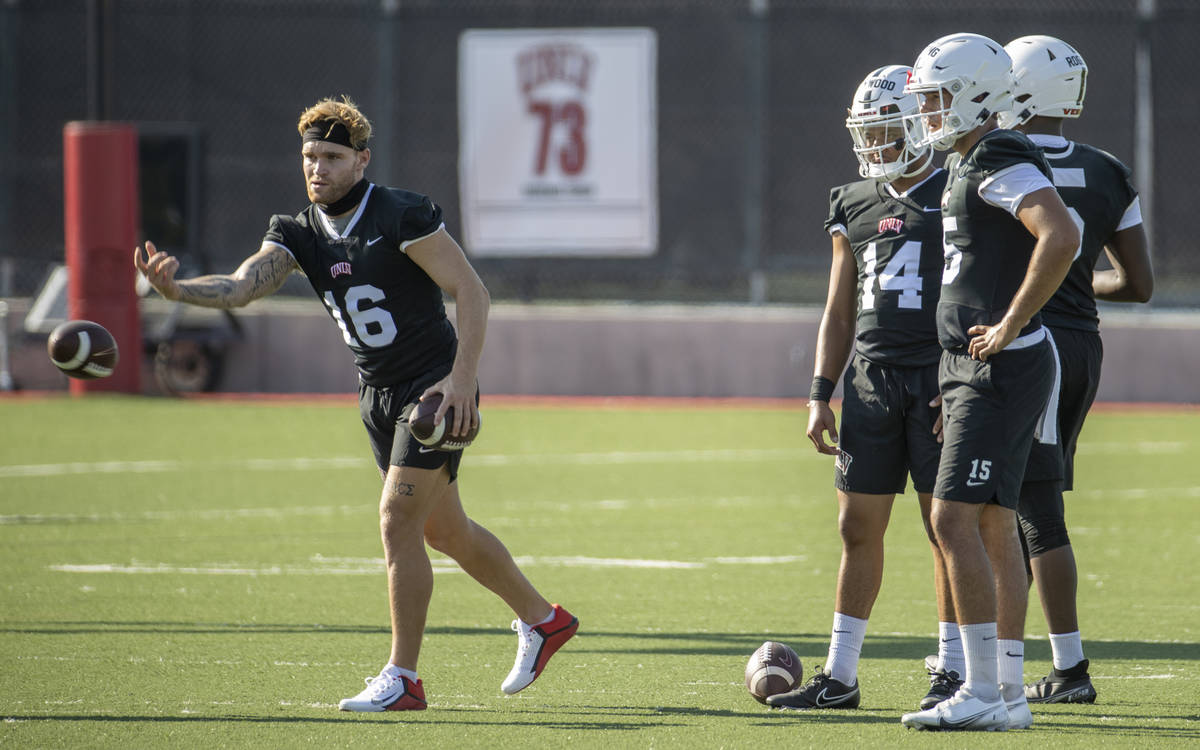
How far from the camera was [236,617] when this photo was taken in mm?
7051

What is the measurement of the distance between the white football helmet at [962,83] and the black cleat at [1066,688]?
1.86 meters

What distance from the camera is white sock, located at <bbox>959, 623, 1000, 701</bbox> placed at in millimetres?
5074

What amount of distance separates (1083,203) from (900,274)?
0.79 metres

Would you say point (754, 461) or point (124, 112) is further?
point (124, 112)

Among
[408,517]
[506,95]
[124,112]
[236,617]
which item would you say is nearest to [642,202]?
[506,95]

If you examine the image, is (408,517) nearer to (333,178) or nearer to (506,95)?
(333,178)

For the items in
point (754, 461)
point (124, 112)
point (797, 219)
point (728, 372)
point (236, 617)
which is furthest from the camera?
point (124, 112)

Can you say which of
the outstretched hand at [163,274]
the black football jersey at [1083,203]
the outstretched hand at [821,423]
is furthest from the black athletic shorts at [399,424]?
the black football jersey at [1083,203]

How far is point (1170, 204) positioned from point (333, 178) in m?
14.5

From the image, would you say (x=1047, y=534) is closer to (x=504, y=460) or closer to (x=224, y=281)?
(x=224, y=281)

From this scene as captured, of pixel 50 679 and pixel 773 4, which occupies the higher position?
pixel 773 4

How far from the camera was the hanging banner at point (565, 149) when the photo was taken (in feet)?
58.2

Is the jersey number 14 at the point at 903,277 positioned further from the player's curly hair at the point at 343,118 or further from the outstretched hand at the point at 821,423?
the player's curly hair at the point at 343,118

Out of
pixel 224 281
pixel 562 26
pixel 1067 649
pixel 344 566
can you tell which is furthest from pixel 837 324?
pixel 562 26
